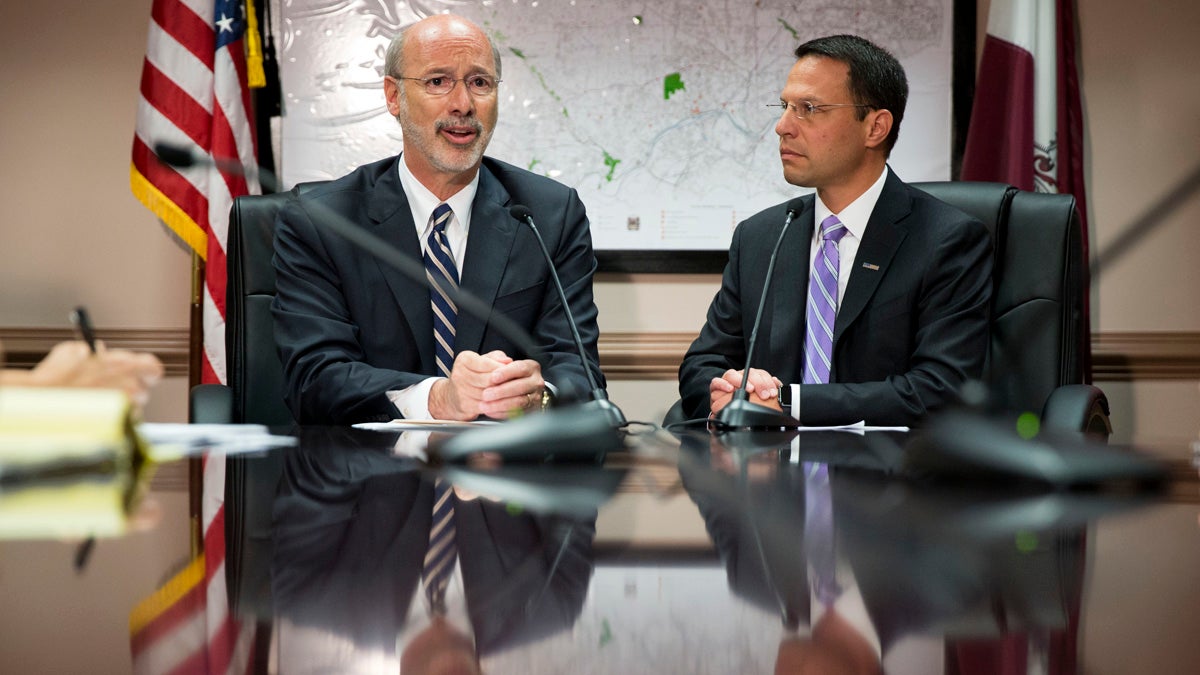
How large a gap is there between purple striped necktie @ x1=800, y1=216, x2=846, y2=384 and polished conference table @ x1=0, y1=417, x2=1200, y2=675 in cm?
131

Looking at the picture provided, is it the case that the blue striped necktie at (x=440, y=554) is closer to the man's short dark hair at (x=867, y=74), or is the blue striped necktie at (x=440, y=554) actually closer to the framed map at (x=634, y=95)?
the man's short dark hair at (x=867, y=74)

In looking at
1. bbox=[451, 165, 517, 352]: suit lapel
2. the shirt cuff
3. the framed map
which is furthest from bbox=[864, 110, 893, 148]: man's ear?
the shirt cuff

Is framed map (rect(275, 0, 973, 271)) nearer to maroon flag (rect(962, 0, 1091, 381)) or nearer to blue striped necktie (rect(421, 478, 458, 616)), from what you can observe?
maroon flag (rect(962, 0, 1091, 381))

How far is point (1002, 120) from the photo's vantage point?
3.47m

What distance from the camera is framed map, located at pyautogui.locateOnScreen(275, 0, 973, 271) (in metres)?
3.62

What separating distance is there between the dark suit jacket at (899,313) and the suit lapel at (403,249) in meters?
0.57

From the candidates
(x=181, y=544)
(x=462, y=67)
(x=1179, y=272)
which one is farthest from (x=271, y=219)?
(x=1179, y=272)

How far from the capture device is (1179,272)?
372cm

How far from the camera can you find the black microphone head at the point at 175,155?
4.64 ft

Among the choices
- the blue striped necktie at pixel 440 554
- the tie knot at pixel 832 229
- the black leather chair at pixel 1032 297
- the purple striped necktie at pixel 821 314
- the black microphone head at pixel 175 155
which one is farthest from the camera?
the tie knot at pixel 832 229

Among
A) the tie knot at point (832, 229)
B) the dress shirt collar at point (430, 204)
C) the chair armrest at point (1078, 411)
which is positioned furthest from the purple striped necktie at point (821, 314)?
the dress shirt collar at point (430, 204)

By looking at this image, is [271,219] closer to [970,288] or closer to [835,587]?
[970,288]

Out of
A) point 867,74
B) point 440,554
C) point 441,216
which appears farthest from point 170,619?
point 867,74

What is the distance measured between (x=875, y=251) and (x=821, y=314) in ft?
0.58
